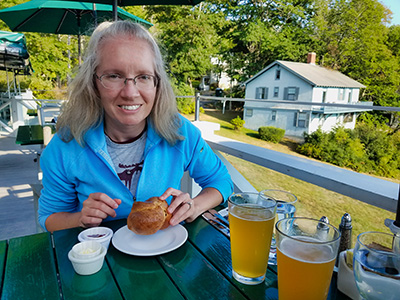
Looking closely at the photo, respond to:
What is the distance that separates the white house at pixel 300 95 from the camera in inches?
1050

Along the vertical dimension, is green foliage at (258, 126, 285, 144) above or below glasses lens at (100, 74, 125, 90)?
below

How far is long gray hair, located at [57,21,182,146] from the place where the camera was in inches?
48.4

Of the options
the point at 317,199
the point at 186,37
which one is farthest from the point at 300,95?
the point at 317,199

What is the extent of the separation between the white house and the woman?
26.4 m

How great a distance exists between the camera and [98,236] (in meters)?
0.91

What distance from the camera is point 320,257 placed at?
1.81ft

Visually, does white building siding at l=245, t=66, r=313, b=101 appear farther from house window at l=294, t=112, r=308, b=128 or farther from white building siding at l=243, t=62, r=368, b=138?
house window at l=294, t=112, r=308, b=128

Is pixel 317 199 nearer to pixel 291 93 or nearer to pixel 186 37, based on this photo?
pixel 291 93

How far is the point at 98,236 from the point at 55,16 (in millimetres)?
5319

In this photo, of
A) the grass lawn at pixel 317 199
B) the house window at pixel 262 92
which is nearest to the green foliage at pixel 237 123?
the house window at pixel 262 92

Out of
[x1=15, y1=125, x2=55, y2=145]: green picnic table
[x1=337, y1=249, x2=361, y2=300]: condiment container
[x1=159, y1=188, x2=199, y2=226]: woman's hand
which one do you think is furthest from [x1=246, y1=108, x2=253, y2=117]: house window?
[x1=337, y1=249, x2=361, y2=300]: condiment container

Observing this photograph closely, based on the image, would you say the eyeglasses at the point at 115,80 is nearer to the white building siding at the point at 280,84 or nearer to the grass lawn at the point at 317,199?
the grass lawn at the point at 317,199

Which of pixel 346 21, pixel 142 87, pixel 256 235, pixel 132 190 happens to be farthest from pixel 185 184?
pixel 346 21

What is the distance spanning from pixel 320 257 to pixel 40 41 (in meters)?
13.9
